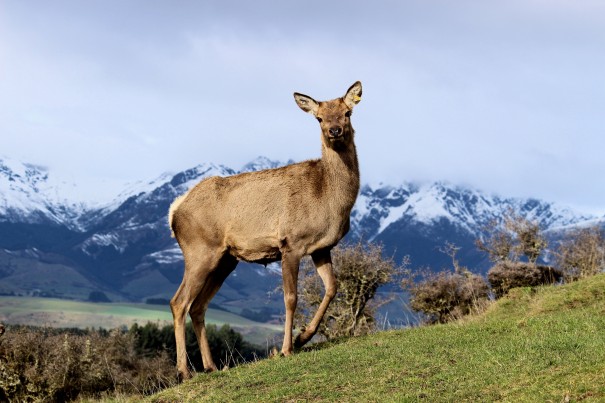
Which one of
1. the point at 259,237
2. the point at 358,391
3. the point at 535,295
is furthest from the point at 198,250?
the point at 535,295

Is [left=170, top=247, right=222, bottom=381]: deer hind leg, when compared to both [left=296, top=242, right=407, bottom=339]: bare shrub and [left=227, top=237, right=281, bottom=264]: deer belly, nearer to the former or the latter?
[left=227, top=237, right=281, bottom=264]: deer belly

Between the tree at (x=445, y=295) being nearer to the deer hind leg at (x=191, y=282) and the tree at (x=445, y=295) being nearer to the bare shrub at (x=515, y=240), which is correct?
the bare shrub at (x=515, y=240)

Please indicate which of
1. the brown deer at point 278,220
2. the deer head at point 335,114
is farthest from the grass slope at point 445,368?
the deer head at point 335,114

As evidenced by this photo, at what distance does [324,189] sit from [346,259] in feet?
59.8

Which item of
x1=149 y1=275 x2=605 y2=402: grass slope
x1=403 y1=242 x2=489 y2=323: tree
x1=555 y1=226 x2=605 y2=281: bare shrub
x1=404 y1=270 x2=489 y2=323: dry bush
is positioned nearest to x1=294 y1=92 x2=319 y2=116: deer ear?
x1=149 y1=275 x2=605 y2=402: grass slope

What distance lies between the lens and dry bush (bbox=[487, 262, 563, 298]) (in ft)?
92.2

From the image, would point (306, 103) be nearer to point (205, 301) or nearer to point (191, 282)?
point (191, 282)

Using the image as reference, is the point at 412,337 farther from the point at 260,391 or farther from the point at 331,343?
the point at 260,391

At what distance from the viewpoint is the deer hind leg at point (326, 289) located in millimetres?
15086

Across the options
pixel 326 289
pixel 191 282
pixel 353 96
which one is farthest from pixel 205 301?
pixel 353 96

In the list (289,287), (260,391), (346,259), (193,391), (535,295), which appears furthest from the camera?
(346,259)

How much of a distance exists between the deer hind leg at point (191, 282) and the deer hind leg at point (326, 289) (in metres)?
2.09

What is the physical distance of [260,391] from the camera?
40.5ft

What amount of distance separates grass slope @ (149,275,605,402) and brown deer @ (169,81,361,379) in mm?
1460
